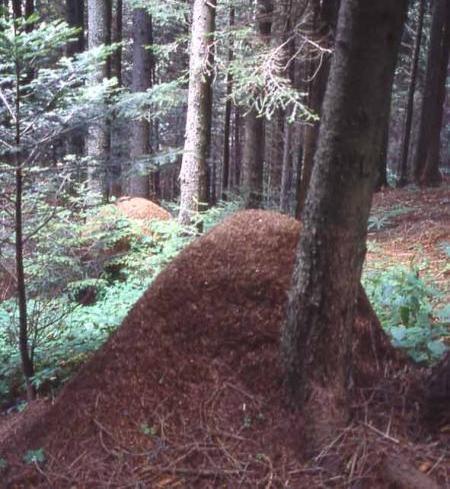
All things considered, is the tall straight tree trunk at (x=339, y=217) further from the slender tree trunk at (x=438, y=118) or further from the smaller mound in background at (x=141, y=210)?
the slender tree trunk at (x=438, y=118)

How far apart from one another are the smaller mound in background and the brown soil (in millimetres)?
7255

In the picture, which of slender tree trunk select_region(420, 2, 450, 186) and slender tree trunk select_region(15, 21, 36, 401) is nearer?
slender tree trunk select_region(15, 21, 36, 401)

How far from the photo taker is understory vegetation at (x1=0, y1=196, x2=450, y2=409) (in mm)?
4287

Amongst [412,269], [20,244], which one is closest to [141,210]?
[20,244]

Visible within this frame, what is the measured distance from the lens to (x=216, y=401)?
3.07 meters

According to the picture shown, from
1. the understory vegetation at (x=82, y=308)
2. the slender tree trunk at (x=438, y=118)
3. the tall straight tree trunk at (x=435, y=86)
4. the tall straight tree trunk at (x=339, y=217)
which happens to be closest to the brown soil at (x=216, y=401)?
the tall straight tree trunk at (x=339, y=217)

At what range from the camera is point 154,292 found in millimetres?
3549

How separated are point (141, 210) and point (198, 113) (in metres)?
2.74

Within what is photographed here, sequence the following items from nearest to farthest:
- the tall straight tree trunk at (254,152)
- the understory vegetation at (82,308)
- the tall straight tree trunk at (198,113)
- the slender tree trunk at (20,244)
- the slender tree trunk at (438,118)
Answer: the understory vegetation at (82,308) → the slender tree trunk at (20,244) → the tall straight tree trunk at (198,113) → the tall straight tree trunk at (254,152) → the slender tree trunk at (438,118)

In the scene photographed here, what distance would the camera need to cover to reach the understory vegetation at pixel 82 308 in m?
4.29

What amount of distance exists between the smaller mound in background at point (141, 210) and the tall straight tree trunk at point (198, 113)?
1.65 m

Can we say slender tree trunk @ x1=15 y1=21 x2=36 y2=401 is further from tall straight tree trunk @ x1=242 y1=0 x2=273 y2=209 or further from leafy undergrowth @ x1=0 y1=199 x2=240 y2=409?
tall straight tree trunk @ x1=242 y1=0 x2=273 y2=209

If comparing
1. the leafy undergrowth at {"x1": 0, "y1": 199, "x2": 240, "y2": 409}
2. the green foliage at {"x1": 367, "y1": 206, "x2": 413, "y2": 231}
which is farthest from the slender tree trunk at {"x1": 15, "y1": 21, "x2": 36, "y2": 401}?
the green foliage at {"x1": 367, "y1": 206, "x2": 413, "y2": 231}

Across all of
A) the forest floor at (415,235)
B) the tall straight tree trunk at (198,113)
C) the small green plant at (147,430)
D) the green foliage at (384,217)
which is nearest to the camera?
the small green plant at (147,430)
